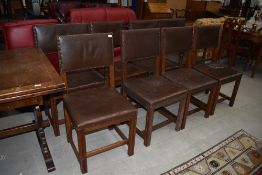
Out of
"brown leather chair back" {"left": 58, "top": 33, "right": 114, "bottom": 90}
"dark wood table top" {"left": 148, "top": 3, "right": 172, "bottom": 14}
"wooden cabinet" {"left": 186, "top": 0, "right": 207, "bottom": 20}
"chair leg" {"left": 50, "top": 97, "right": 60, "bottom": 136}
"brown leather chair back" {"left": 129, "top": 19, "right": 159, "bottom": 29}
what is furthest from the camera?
"wooden cabinet" {"left": 186, "top": 0, "right": 207, "bottom": 20}

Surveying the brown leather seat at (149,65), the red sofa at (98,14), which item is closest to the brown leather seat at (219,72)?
the brown leather seat at (149,65)

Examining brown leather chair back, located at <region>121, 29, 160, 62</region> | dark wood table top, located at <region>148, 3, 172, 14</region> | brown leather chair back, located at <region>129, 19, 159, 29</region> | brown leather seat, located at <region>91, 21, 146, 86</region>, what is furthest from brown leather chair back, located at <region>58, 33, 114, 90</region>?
dark wood table top, located at <region>148, 3, 172, 14</region>

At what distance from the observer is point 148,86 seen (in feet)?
6.55

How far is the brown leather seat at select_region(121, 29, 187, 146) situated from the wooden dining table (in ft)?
2.33

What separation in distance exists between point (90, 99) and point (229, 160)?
1.29 m

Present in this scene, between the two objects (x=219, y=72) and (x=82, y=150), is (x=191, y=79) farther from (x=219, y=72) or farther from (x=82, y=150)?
(x=82, y=150)

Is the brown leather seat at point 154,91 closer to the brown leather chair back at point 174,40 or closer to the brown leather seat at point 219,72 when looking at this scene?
the brown leather chair back at point 174,40

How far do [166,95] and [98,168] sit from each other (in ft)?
2.65

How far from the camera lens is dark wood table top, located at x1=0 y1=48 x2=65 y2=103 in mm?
1154

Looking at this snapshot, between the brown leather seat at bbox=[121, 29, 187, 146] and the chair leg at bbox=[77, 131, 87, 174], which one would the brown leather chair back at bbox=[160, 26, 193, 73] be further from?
the chair leg at bbox=[77, 131, 87, 174]

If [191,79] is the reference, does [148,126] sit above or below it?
below

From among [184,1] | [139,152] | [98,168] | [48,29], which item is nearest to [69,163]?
[98,168]

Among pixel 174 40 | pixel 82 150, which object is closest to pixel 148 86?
pixel 174 40

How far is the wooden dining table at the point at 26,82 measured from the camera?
1166 mm
